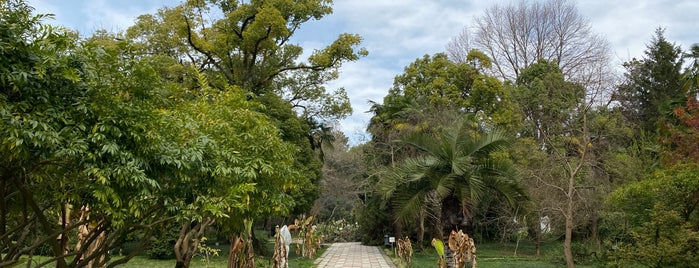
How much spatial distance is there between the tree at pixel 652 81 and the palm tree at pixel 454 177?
17.2 metres

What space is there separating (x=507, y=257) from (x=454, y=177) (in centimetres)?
998

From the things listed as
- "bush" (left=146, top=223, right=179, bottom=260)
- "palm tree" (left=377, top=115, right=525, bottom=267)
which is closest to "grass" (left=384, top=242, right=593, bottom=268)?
"palm tree" (left=377, top=115, right=525, bottom=267)

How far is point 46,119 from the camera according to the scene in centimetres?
391

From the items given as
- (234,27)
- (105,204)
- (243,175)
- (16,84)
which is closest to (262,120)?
(243,175)

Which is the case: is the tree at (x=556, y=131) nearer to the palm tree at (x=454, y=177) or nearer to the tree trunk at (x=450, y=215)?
the palm tree at (x=454, y=177)

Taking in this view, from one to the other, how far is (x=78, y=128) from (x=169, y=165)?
2.77 ft

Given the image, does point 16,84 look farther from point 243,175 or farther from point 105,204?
point 243,175

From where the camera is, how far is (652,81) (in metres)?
28.4

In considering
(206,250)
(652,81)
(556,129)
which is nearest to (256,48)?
(206,250)

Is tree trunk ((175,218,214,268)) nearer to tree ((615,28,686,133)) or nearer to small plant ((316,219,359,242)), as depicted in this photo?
tree ((615,28,686,133))

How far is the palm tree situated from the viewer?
12.6 m

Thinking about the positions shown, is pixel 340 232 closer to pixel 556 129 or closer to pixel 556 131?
pixel 556 131

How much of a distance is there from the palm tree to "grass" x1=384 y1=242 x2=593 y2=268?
13.3 feet

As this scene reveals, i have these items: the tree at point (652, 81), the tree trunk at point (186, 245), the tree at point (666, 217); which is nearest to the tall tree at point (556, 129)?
the tree at point (666, 217)
